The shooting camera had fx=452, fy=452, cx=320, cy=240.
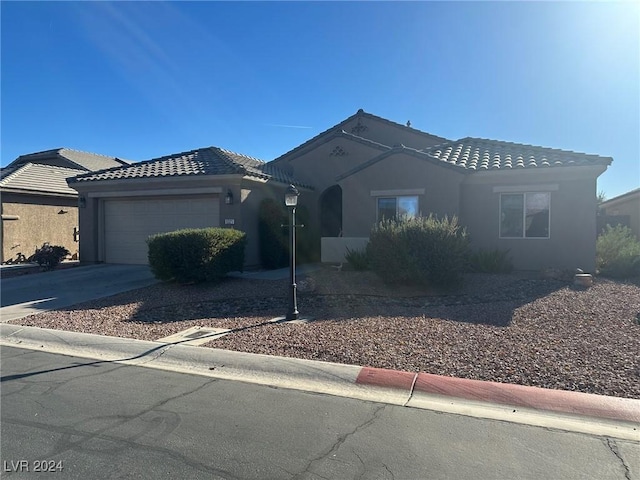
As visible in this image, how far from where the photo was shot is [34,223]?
19.8 metres

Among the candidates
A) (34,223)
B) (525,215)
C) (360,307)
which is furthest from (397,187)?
(34,223)

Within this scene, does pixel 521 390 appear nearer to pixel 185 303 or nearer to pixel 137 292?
pixel 185 303

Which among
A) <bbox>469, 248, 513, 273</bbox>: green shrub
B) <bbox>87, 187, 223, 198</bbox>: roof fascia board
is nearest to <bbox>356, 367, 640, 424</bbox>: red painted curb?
<bbox>469, 248, 513, 273</bbox>: green shrub

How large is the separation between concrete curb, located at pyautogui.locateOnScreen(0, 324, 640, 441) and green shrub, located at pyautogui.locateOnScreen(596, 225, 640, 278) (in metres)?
9.60

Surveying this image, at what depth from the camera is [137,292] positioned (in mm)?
11570

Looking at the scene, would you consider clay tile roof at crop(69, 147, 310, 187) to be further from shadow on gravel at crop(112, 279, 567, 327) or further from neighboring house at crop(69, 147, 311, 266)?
shadow on gravel at crop(112, 279, 567, 327)

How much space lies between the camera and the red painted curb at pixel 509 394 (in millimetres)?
4527

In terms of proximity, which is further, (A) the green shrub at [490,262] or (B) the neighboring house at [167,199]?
(B) the neighboring house at [167,199]

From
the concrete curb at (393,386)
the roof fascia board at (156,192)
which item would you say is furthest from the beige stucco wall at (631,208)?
the concrete curb at (393,386)

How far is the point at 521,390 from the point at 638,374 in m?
1.60

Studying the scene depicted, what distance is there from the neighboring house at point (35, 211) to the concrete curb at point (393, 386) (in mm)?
13994

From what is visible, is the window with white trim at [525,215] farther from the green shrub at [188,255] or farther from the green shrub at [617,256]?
the green shrub at [188,255]

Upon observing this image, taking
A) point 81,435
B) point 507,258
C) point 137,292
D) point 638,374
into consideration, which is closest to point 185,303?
point 137,292

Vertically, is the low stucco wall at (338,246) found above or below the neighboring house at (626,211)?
below
